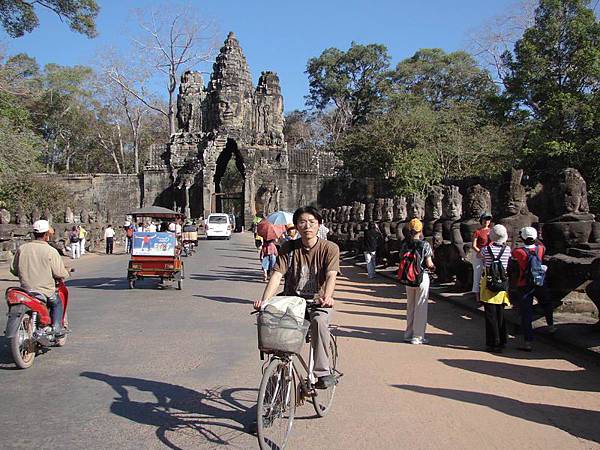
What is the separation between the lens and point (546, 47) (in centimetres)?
2897

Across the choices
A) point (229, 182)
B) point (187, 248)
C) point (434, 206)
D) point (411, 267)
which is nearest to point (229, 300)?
point (411, 267)

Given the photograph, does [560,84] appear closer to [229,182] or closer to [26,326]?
[26,326]

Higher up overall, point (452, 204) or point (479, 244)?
point (452, 204)

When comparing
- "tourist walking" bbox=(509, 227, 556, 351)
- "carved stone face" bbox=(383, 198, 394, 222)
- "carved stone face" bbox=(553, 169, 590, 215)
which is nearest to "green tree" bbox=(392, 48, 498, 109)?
"carved stone face" bbox=(383, 198, 394, 222)

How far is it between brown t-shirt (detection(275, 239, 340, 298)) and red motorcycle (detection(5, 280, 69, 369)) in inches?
120

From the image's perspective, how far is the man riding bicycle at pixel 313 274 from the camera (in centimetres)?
470

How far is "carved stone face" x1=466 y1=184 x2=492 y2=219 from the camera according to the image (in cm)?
1208

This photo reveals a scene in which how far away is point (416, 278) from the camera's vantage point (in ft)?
25.2

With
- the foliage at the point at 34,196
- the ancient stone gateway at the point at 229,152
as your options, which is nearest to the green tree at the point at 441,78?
the ancient stone gateway at the point at 229,152

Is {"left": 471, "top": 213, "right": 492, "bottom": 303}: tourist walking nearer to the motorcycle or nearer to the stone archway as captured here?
the motorcycle

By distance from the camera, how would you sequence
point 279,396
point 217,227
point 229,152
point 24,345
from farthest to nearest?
point 229,152 → point 217,227 → point 24,345 → point 279,396

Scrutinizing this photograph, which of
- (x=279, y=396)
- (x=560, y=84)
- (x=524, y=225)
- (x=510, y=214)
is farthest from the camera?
(x=560, y=84)

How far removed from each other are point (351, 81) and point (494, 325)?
60.5 m

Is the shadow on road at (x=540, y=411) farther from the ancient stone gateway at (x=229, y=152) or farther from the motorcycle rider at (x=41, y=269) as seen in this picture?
the ancient stone gateway at (x=229, y=152)
